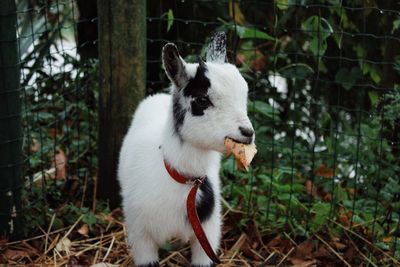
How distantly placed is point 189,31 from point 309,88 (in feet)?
4.16

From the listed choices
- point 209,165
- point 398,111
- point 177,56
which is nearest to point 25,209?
point 209,165

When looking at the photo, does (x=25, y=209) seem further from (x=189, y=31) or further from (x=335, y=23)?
(x=335, y=23)

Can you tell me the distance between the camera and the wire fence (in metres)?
3.97

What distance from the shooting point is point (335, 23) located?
4.57 meters

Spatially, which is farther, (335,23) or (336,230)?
(335,23)

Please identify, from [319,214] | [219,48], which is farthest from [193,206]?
[319,214]

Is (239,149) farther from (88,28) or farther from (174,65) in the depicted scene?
(88,28)

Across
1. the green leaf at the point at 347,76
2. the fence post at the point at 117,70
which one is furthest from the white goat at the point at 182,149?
the green leaf at the point at 347,76

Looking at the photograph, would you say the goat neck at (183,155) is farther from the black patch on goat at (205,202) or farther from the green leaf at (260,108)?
the green leaf at (260,108)

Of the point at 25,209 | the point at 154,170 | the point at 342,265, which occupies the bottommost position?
the point at 342,265

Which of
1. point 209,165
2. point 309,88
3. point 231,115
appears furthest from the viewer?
point 309,88

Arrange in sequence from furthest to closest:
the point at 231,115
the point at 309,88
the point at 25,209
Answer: the point at 309,88, the point at 25,209, the point at 231,115

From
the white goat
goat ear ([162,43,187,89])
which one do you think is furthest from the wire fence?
goat ear ([162,43,187,89])

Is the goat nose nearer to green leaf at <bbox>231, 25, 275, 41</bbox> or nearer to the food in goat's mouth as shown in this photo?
the food in goat's mouth
